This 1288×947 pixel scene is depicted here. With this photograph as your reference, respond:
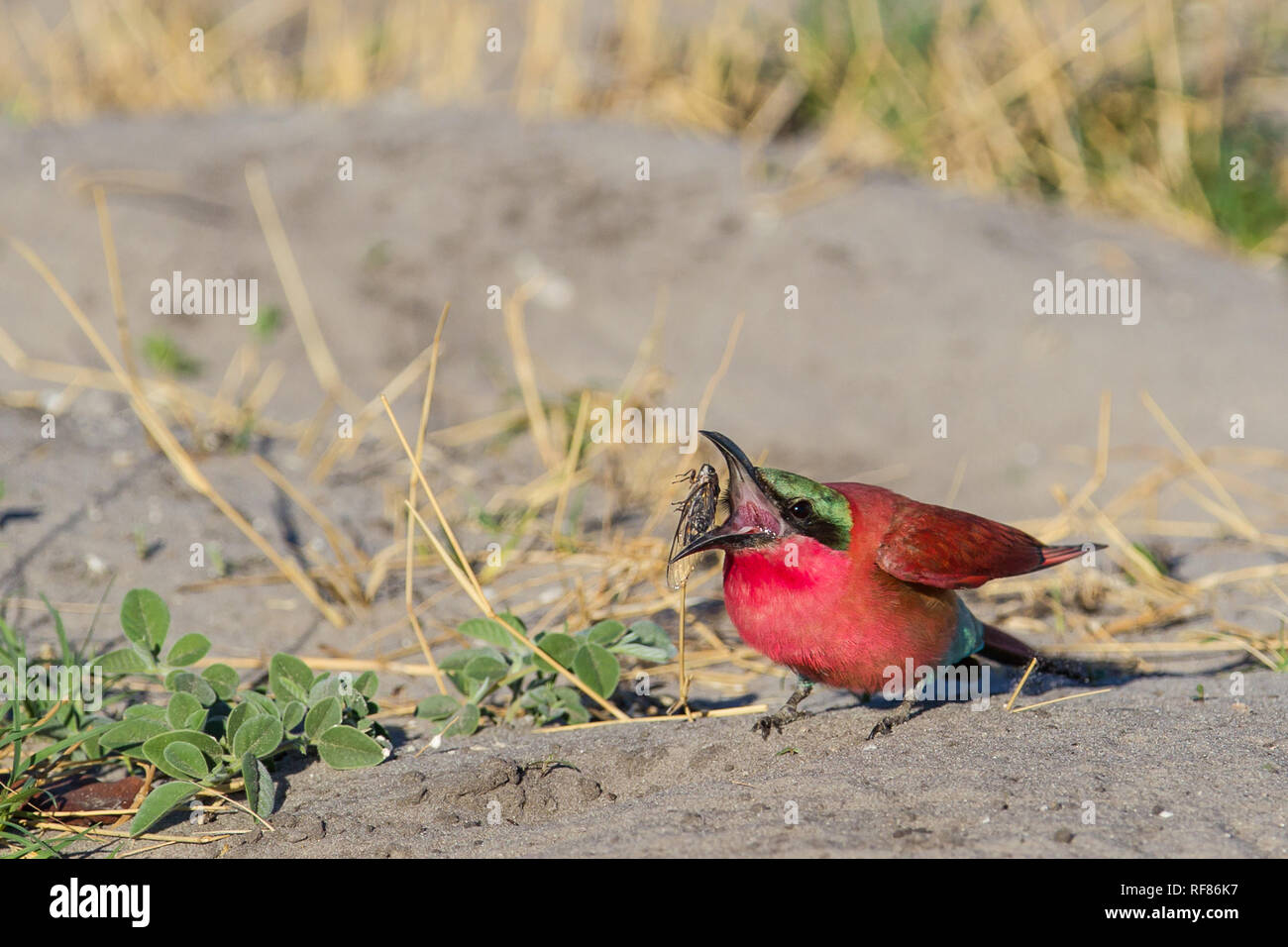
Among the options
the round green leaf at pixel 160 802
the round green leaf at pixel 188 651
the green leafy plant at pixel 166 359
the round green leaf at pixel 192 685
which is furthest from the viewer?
the green leafy plant at pixel 166 359

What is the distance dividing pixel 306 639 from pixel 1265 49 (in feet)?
21.5

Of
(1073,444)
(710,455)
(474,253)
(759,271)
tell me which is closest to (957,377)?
(1073,444)

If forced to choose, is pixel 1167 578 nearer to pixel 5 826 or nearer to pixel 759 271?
pixel 759 271

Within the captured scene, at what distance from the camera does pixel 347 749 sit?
2668 millimetres

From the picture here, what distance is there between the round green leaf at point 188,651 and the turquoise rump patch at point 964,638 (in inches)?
66.9

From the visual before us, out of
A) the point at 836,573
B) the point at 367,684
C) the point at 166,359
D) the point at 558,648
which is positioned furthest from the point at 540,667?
the point at 166,359

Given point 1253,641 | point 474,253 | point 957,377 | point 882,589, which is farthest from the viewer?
point 474,253

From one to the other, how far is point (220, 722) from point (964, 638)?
1.69m

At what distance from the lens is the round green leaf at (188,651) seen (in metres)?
2.81

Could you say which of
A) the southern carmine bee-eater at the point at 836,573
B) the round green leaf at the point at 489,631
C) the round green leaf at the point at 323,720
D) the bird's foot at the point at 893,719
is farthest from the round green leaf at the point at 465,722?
A: the bird's foot at the point at 893,719

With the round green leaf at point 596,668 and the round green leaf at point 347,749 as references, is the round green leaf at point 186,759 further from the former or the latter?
the round green leaf at point 596,668

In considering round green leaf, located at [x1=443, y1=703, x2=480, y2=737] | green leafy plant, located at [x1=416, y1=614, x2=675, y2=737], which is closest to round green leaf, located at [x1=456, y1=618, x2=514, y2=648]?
green leafy plant, located at [x1=416, y1=614, x2=675, y2=737]

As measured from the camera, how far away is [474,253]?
617cm

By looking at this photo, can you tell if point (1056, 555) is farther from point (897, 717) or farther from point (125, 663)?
point (125, 663)
